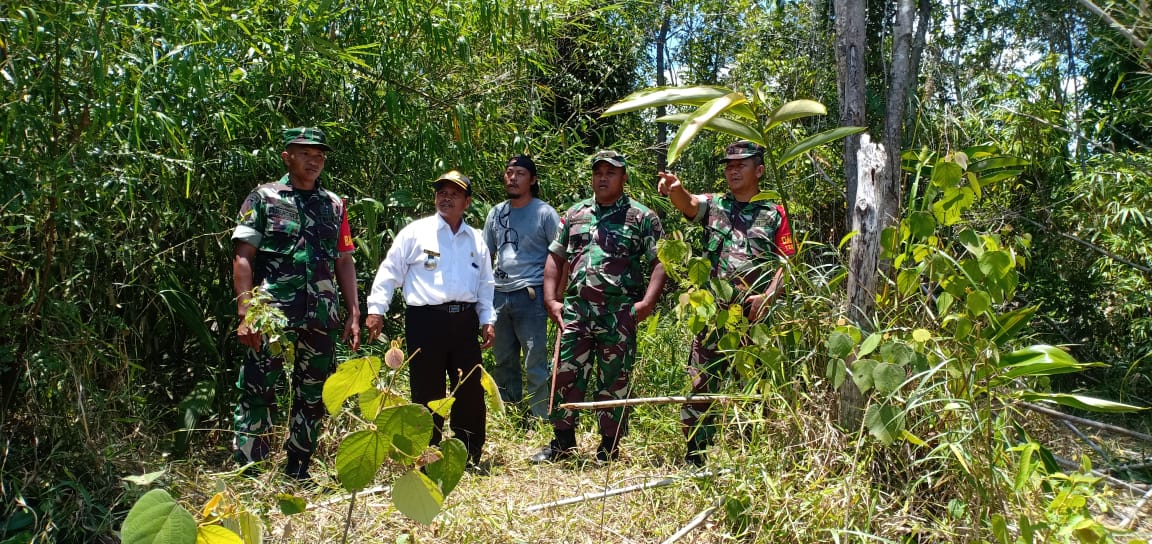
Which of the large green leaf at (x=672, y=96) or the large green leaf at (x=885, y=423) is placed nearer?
the large green leaf at (x=672, y=96)

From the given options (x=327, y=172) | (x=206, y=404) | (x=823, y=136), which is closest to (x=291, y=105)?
(x=327, y=172)

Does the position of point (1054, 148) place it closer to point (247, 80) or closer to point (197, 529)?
point (247, 80)

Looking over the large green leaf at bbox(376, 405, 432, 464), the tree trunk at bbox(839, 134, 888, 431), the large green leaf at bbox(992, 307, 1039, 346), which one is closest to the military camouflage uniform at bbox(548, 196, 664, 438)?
the tree trunk at bbox(839, 134, 888, 431)

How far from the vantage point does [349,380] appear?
1.55 m

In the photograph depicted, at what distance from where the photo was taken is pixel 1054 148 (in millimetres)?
6207

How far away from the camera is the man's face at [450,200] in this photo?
3.65 m

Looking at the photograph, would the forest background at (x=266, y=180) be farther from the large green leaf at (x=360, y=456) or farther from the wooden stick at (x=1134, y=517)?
the large green leaf at (x=360, y=456)

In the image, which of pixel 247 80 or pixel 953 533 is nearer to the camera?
pixel 953 533

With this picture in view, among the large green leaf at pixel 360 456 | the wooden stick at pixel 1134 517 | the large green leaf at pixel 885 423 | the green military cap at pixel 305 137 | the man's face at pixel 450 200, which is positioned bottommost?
the wooden stick at pixel 1134 517

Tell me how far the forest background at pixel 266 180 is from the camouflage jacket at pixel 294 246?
14.4 inches

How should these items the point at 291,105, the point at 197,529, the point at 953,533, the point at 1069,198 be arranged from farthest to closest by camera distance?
the point at 1069,198
the point at 291,105
the point at 953,533
the point at 197,529

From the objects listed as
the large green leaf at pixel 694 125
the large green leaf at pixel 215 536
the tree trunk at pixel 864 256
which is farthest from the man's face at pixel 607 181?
the large green leaf at pixel 215 536

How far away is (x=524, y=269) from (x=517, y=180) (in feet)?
1.51

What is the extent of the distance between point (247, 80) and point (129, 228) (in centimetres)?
A: 87
